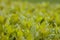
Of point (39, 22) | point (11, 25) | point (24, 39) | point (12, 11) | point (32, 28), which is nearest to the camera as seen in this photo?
point (24, 39)

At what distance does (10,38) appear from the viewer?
3.55m

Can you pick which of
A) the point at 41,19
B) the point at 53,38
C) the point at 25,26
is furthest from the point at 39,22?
the point at 53,38

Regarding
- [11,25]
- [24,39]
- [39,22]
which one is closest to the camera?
[24,39]

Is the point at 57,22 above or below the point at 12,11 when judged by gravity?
above

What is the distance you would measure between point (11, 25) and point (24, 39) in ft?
1.92

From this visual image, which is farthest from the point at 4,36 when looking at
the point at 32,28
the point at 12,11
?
the point at 12,11

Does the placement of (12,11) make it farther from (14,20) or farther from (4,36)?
(4,36)

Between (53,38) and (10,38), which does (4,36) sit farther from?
(53,38)

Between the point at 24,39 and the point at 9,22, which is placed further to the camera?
the point at 9,22

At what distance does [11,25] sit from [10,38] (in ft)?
1.39

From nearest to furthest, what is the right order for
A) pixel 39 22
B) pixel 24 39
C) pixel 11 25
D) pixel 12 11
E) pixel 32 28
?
pixel 24 39
pixel 32 28
pixel 11 25
pixel 39 22
pixel 12 11

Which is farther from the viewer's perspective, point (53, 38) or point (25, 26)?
point (25, 26)

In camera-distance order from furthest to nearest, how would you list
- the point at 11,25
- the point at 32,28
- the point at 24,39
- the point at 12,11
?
the point at 12,11
the point at 11,25
the point at 32,28
the point at 24,39

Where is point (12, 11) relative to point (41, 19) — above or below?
below
